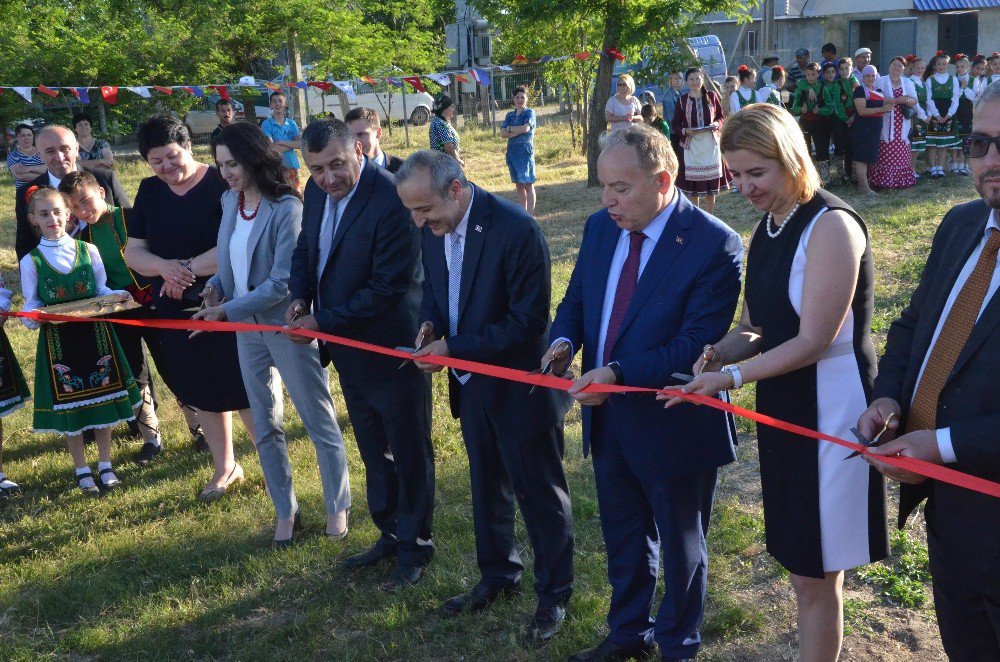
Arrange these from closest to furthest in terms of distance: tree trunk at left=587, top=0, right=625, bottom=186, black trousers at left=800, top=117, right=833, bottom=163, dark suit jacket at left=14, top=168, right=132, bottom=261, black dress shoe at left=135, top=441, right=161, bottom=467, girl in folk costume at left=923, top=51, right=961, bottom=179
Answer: dark suit jacket at left=14, top=168, right=132, bottom=261, black dress shoe at left=135, top=441, right=161, bottom=467, black trousers at left=800, top=117, right=833, bottom=163, girl in folk costume at left=923, top=51, right=961, bottom=179, tree trunk at left=587, top=0, right=625, bottom=186

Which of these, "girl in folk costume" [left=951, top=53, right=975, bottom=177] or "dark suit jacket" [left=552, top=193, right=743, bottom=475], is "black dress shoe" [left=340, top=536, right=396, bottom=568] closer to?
"dark suit jacket" [left=552, top=193, right=743, bottom=475]

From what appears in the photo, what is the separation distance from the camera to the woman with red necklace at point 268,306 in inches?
183

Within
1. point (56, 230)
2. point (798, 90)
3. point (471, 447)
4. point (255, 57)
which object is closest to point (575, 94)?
point (798, 90)

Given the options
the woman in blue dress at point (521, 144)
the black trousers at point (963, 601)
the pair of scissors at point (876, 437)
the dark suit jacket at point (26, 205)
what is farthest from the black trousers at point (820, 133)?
the black trousers at point (963, 601)

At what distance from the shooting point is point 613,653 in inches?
142

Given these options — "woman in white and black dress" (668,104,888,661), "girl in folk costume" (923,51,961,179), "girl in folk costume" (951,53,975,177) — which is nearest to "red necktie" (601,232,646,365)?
"woman in white and black dress" (668,104,888,661)

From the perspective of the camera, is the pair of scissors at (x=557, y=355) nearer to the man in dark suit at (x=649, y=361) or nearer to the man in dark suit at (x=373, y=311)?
the man in dark suit at (x=649, y=361)

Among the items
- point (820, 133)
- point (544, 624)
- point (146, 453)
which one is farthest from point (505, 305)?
point (820, 133)

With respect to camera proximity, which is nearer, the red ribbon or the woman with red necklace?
the red ribbon

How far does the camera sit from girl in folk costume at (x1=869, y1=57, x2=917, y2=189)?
13.3m

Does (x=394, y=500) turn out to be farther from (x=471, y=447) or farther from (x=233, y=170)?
(x=233, y=170)

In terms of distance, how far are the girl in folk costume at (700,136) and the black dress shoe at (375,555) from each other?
7986 mm

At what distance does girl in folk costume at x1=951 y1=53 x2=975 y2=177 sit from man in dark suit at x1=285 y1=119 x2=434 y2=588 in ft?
42.1

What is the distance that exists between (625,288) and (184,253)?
2.98 meters
